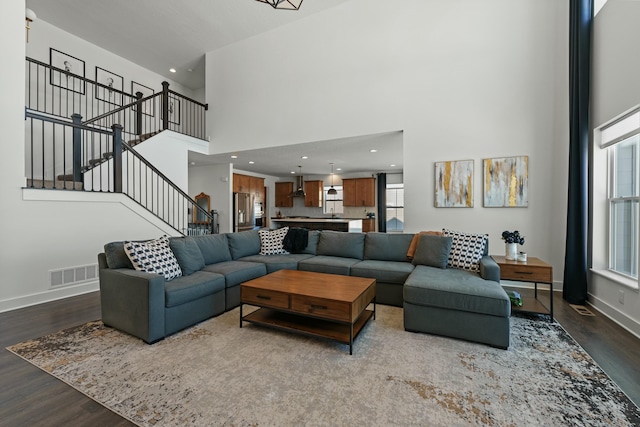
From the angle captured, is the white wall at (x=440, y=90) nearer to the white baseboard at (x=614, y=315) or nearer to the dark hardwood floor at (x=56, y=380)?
the white baseboard at (x=614, y=315)

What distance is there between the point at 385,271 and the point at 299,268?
1.25 meters

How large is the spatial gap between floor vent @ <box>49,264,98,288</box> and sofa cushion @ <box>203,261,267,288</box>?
188 centimetres

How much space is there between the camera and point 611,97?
10.5 feet

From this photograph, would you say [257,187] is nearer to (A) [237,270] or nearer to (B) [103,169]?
(B) [103,169]

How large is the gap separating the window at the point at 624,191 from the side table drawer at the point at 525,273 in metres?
0.87

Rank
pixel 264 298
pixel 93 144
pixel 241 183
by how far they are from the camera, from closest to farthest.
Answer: pixel 264 298 → pixel 93 144 → pixel 241 183

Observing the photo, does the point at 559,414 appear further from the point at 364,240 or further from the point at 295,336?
the point at 364,240

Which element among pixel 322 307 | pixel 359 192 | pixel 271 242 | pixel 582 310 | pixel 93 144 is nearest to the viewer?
pixel 322 307

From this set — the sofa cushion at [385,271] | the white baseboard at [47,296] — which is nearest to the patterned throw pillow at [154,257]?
the white baseboard at [47,296]

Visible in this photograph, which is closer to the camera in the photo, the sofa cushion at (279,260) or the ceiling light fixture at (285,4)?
the ceiling light fixture at (285,4)

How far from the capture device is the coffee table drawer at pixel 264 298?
274 cm

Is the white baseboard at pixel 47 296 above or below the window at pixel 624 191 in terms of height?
below

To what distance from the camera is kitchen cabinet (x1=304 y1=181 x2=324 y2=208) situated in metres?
10.9

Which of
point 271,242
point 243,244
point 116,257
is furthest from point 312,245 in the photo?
point 116,257
